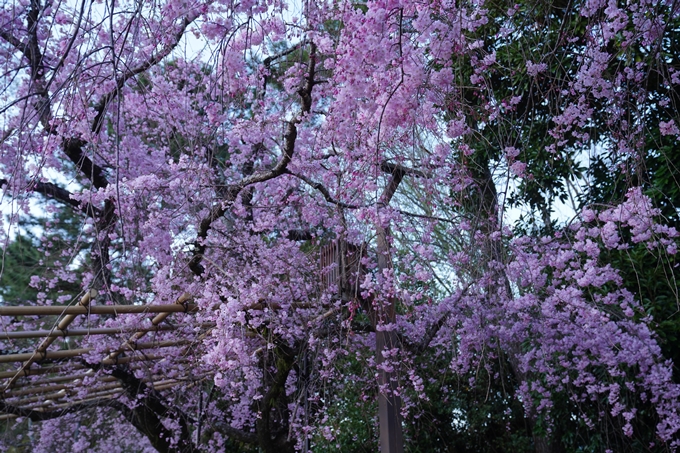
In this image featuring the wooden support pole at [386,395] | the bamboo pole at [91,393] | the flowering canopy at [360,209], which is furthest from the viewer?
the bamboo pole at [91,393]

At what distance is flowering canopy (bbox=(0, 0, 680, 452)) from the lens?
7.28 feet

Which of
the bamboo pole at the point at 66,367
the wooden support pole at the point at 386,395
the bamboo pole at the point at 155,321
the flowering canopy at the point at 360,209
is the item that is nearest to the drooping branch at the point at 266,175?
the flowering canopy at the point at 360,209

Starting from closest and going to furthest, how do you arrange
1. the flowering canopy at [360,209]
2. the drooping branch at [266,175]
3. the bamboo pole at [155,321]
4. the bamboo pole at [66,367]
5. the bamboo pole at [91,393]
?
the flowering canopy at [360,209]
the drooping branch at [266,175]
the bamboo pole at [155,321]
the bamboo pole at [66,367]
the bamboo pole at [91,393]

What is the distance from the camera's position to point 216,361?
10.9ft

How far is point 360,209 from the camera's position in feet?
8.73

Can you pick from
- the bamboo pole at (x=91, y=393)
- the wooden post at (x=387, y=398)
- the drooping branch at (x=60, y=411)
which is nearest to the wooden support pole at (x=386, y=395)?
the wooden post at (x=387, y=398)

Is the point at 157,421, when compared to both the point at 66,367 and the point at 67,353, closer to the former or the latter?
the point at 66,367

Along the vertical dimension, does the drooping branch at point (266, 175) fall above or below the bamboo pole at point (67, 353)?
above

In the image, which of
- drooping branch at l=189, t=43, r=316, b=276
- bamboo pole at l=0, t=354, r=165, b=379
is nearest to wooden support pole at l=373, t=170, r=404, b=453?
drooping branch at l=189, t=43, r=316, b=276

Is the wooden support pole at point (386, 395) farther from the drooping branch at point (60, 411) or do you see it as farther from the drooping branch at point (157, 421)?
the drooping branch at point (60, 411)

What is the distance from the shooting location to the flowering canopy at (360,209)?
87.4 inches

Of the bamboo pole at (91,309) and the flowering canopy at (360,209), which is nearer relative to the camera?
the flowering canopy at (360,209)

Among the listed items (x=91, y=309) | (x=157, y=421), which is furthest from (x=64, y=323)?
(x=157, y=421)

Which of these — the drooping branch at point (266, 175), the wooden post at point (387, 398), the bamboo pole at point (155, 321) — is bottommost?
the wooden post at point (387, 398)
